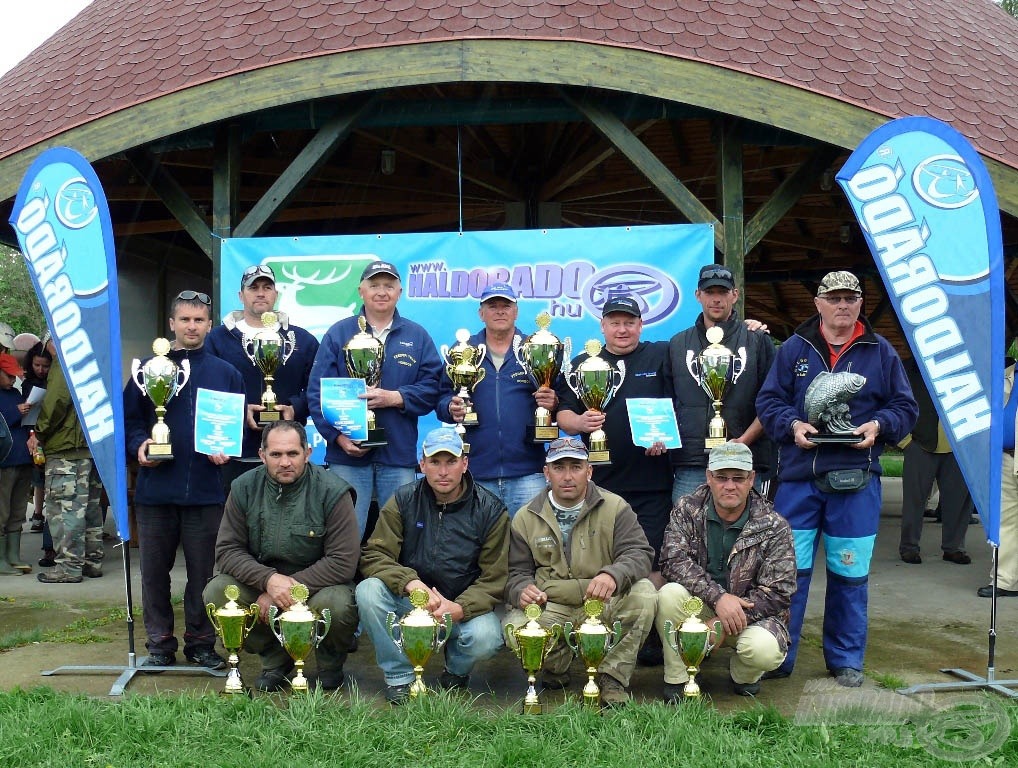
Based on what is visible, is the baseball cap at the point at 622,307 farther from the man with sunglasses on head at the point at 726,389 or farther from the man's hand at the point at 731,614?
the man's hand at the point at 731,614

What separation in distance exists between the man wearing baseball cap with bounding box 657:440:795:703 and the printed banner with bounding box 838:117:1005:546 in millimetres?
1003

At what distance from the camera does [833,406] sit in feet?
16.3

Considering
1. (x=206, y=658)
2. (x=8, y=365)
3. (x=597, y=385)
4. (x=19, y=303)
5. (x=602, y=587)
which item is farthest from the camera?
(x=19, y=303)

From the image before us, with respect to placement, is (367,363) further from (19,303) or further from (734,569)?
(19,303)

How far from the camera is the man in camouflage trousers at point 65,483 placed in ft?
24.3

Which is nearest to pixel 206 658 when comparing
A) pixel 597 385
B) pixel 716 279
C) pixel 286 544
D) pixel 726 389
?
pixel 286 544

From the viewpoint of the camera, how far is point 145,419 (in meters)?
5.37

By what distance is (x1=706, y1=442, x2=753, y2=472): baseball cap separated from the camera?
465cm

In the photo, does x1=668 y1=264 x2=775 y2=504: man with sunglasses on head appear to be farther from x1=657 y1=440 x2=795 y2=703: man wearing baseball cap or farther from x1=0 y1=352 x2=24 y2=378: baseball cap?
x1=0 y1=352 x2=24 y2=378: baseball cap

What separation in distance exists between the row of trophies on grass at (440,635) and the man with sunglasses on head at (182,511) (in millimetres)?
569

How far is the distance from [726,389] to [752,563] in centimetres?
103

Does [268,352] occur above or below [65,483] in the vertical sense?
above

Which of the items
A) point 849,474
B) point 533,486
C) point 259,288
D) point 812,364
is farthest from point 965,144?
point 259,288

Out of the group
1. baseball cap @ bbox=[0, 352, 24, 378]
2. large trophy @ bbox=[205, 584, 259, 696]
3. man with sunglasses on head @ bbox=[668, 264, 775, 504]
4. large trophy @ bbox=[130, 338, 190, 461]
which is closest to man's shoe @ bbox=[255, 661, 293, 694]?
large trophy @ bbox=[205, 584, 259, 696]
